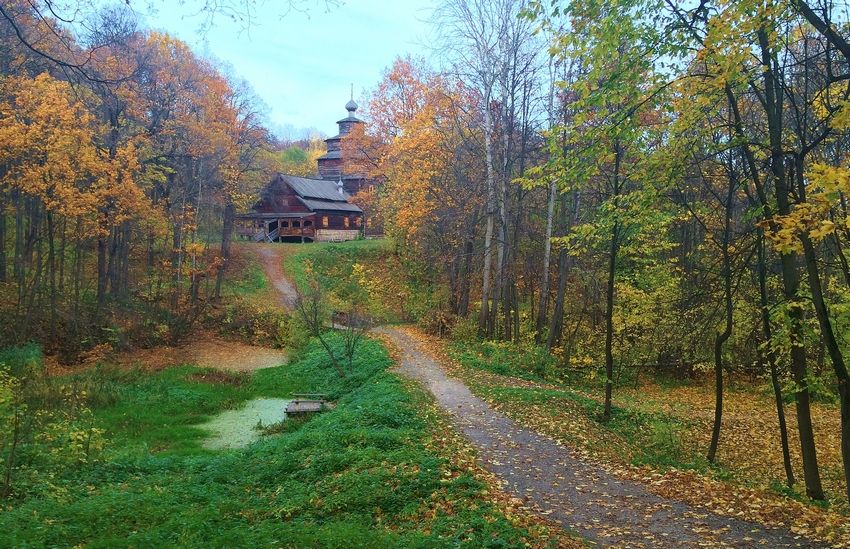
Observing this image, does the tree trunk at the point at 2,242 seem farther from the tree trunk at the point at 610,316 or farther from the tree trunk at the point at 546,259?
the tree trunk at the point at 610,316

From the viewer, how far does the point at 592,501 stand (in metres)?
6.75

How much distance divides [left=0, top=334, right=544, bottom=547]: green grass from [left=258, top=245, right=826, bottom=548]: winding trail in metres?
0.82

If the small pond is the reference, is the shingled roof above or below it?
above

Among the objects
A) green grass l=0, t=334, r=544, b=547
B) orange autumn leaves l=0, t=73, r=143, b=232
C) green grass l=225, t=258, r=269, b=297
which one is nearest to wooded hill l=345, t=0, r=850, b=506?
green grass l=0, t=334, r=544, b=547

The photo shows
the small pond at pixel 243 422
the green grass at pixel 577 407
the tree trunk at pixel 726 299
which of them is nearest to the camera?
the tree trunk at pixel 726 299

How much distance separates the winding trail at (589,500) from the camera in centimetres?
560

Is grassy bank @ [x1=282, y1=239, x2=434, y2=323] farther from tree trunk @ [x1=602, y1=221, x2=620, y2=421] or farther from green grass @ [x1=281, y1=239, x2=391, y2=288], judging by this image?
tree trunk @ [x1=602, y1=221, x2=620, y2=421]

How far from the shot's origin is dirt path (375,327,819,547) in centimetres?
560

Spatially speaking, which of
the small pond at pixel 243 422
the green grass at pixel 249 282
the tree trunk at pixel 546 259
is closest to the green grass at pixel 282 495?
the small pond at pixel 243 422

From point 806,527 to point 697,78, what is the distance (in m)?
5.68

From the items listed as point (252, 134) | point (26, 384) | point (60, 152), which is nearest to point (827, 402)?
point (26, 384)

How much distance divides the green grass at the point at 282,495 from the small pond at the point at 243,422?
504mm

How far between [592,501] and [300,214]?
→ 37961mm

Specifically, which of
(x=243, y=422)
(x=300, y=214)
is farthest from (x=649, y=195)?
(x=300, y=214)
